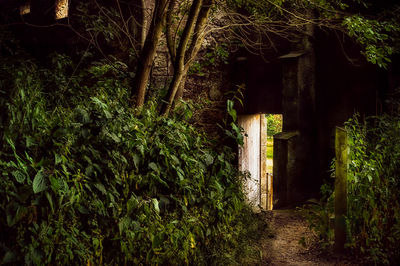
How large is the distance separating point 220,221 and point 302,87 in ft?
17.3

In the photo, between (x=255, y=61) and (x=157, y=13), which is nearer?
(x=157, y=13)

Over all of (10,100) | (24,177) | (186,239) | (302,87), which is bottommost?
(186,239)

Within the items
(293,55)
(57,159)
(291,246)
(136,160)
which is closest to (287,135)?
(293,55)

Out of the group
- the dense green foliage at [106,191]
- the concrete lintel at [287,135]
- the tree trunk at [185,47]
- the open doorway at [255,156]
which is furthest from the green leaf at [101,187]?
the open doorway at [255,156]

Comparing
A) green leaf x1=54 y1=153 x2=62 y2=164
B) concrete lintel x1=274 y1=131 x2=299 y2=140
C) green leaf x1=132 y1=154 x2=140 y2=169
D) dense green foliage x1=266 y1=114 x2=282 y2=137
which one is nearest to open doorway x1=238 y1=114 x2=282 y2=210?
concrete lintel x1=274 y1=131 x2=299 y2=140

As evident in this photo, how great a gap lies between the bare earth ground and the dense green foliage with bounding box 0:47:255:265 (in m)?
1.03

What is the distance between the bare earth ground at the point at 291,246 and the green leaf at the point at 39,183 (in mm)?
3256

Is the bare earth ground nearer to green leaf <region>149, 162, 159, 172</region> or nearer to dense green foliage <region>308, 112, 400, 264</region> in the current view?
dense green foliage <region>308, 112, 400, 264</region>

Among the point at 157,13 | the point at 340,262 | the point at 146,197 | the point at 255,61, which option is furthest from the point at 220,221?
the point at 255,61

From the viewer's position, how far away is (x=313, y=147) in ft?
30.3

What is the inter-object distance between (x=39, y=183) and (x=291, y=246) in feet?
13.8

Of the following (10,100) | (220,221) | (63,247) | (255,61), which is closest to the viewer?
(63,247)

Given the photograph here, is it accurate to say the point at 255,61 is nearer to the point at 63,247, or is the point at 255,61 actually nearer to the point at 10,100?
the point at 10,100

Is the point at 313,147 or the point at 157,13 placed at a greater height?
the point at 157,13
